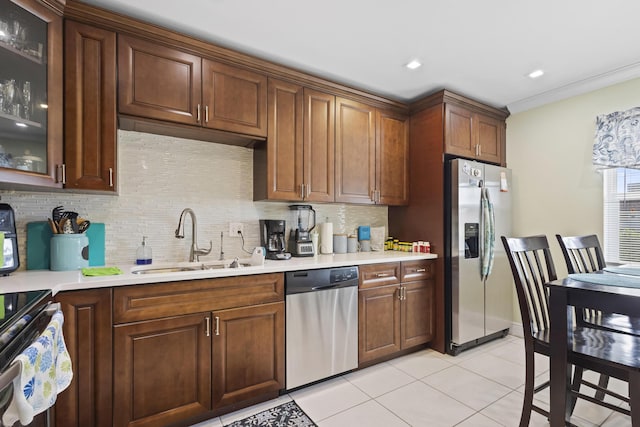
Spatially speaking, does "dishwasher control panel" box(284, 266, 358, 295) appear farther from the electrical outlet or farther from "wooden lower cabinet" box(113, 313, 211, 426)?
the electrical outlet

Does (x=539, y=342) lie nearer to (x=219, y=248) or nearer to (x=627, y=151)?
(x=627, y=151)

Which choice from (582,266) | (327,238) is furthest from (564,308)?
(327,238)

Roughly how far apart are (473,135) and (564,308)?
2133 mm

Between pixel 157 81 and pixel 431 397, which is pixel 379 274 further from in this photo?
pixel 157 81

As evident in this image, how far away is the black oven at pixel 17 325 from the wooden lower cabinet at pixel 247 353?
82 cm

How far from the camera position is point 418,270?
281cm

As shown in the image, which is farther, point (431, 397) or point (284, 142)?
point (284, 142)

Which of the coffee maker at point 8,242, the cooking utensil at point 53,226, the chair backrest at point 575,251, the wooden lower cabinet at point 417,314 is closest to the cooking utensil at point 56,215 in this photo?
the cooking utensil at point 53,226

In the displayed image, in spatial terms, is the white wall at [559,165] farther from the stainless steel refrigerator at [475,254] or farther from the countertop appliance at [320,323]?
the countertop appliance at [320,323]

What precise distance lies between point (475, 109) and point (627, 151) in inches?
49.0

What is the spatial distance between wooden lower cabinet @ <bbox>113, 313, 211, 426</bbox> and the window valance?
11.0 ft

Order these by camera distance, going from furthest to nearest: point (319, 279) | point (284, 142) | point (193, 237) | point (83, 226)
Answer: point (284, 142)
point (193, 237)
point (319, 279)
point (83, 226)

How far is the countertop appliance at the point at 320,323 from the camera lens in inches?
83.1

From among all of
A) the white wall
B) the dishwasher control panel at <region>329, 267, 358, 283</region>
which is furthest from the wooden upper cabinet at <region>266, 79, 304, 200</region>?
the white wall
